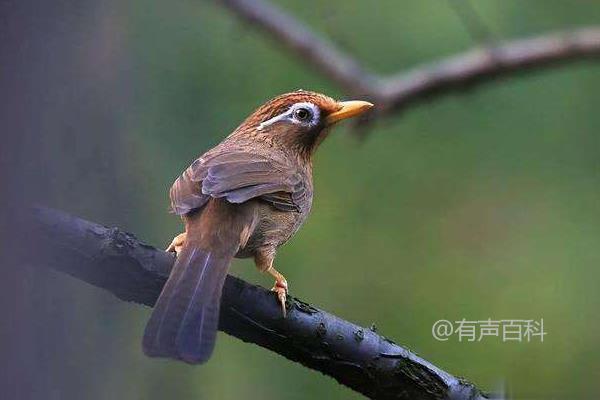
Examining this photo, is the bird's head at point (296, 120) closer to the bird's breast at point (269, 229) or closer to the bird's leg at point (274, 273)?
the bird's breast at point (269, 229)

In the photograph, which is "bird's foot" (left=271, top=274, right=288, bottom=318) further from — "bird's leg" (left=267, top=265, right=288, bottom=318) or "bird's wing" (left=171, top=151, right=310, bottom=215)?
"bird's wing" (left=171, top=151, right=310, bottom=215)

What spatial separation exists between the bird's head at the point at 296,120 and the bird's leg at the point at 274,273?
0.45 m

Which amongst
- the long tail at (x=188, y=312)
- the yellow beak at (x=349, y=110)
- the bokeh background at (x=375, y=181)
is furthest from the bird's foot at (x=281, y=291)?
the yellow beak at (x=349, y=110)

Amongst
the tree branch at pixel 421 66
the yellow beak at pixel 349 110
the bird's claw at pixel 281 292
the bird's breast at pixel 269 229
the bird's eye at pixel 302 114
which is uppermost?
the tree branch at pixel 421 66

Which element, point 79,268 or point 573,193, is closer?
point 79,268

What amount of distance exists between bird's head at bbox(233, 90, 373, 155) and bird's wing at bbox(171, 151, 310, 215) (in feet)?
0.49

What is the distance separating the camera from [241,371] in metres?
2.74

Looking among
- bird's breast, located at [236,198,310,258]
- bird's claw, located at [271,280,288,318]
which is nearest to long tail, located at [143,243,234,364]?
bird's claw, located at [271,280,288,318]

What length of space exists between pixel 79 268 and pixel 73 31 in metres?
0.62

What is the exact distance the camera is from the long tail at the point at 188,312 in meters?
Result: 1.73

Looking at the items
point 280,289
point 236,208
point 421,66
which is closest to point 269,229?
point 236,208

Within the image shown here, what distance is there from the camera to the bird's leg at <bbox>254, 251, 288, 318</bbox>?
194 cm

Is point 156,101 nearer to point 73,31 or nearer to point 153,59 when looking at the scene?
point 153,59

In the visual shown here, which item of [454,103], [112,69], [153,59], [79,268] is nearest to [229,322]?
[79,268]
